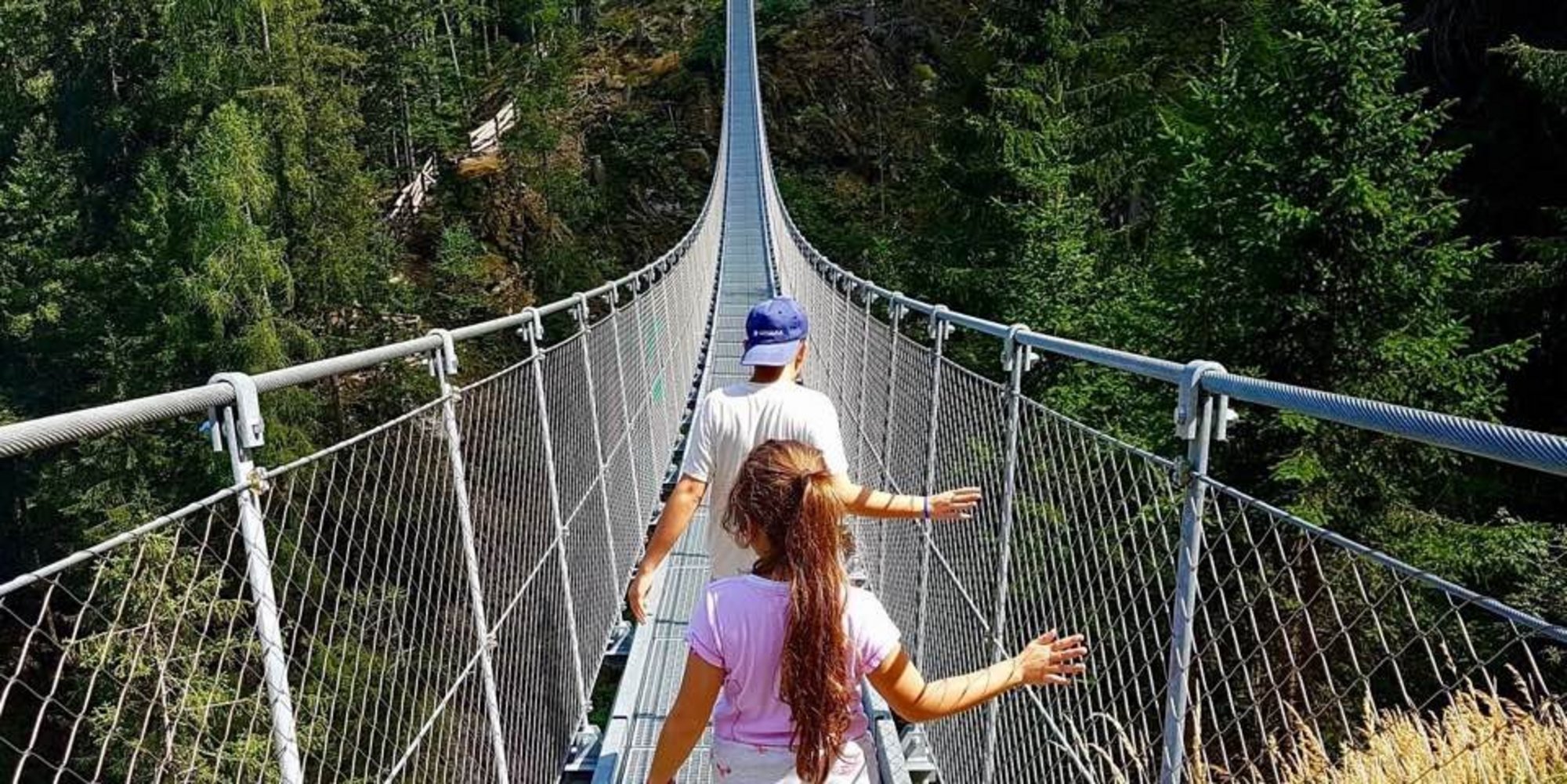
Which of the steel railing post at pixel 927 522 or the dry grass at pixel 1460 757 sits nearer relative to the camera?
the dry grass at pixel 1460 757

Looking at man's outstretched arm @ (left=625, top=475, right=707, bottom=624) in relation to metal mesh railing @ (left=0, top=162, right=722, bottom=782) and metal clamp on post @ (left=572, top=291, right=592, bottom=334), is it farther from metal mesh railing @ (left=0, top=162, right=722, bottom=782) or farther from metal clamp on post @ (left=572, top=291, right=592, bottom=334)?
metal clamp on post @ (left=572, top=291, right=592, bottom=334)

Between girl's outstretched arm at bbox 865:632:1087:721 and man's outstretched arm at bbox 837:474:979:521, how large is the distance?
A: 38 cm

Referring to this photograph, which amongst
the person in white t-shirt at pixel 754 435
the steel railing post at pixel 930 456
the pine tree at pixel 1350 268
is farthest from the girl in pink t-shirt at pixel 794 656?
the pine tree at pixel 1350 268

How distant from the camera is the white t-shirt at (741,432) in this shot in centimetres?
182

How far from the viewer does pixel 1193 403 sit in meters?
1.08

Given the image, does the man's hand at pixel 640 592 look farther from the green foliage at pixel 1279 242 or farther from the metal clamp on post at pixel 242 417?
the green foliage at pixel 1279 242

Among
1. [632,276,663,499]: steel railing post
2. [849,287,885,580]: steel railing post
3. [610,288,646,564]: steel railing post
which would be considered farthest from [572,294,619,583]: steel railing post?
[632,276,663,499]: steel railing post

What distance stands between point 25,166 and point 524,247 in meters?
9.02

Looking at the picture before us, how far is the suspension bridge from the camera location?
0.94 m

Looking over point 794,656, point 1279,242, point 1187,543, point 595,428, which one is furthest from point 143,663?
point 1279,242

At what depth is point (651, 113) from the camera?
26172 mm

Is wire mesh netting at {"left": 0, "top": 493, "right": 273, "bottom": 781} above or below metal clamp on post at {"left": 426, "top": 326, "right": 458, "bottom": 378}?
below

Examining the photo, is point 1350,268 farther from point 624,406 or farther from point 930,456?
point 930,456

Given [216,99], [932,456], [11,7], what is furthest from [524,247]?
[932,456]
